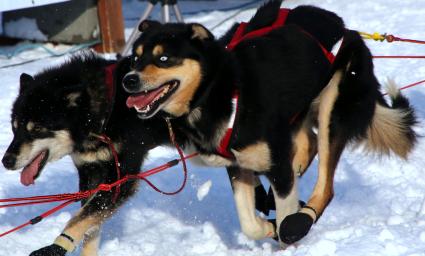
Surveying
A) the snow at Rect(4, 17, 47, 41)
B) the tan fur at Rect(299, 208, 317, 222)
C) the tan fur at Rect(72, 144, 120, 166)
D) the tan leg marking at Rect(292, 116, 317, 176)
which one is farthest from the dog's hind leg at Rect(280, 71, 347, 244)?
the snow at Rect(4, 17, 47, 41)

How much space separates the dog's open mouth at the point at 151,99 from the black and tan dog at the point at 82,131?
0.42 m

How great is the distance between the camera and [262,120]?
3.79 m

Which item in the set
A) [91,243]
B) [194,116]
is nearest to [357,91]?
[194,116]

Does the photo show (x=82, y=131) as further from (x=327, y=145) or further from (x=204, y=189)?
(x=327, y=145)

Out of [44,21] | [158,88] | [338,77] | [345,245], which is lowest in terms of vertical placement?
[44,21]

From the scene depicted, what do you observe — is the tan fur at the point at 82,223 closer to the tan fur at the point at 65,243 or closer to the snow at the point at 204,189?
the tan fur at the point at 65,243

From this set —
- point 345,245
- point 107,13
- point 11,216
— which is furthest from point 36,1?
point 345,245

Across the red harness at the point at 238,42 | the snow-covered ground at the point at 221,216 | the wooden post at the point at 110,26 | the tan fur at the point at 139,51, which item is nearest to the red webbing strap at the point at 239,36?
the red harness at the point at 238,42

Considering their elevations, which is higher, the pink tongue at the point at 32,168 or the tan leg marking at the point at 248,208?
the pink tongue at the point at 32,168

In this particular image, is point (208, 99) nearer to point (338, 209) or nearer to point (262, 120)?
point (262, 120)

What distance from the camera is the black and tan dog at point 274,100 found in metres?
3.62

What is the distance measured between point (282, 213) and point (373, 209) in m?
1.01

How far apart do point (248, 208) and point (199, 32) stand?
3.84ft

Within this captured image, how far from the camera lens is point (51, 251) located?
3.60 metres
